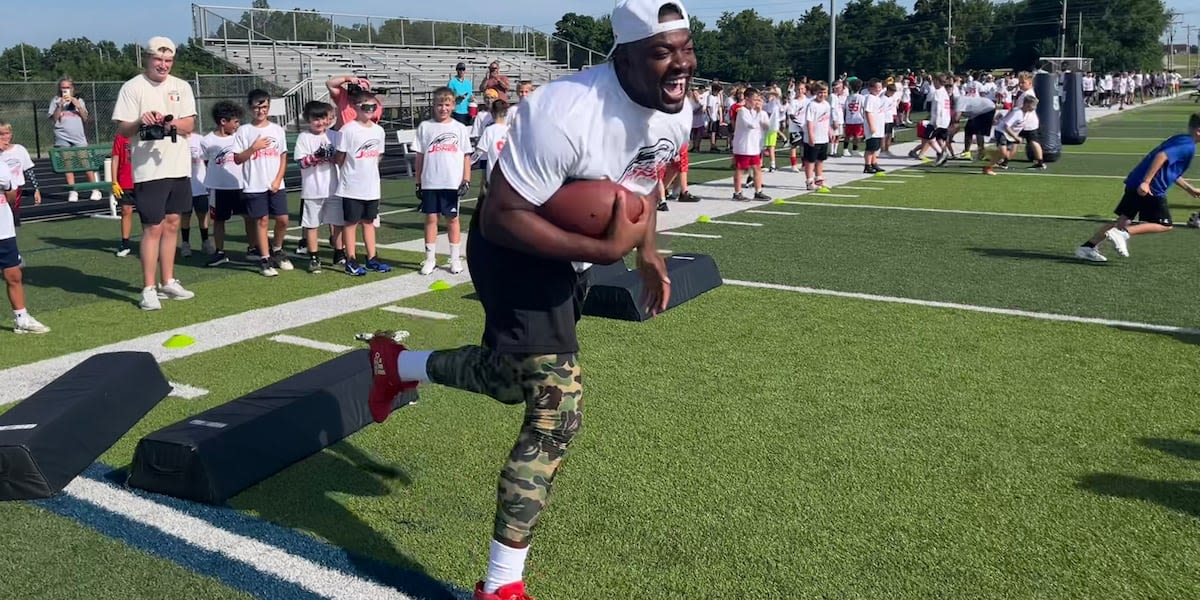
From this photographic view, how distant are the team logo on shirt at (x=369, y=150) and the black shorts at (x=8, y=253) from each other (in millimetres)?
2963

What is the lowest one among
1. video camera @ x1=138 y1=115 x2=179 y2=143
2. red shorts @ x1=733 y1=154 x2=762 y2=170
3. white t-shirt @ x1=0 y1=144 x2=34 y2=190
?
red shorts @ x1=733 y1=154 x2=762 y2=170

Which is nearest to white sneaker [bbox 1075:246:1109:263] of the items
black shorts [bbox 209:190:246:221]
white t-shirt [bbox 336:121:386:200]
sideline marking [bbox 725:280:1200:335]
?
sideline marking [bbox 725:280:1200:335]

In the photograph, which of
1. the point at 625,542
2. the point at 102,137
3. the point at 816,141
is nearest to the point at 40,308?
the point at 625,542

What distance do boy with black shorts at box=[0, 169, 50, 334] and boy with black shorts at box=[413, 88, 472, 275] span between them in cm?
326

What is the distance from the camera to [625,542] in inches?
145

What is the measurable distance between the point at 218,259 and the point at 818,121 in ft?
31.6

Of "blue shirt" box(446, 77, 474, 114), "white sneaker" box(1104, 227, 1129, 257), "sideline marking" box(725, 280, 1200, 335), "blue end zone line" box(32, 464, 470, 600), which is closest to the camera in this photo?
"blue end zone line" box(32, 464, 470, 600)

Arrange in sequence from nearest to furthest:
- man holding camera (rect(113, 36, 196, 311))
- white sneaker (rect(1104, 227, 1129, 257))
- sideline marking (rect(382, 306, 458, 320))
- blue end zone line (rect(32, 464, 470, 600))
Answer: blue end zone line (rect(32, 464, 470, 600))
man holding camera (rect(113, 36, 196, 311))
sideline marking (rect(382, 306, 458, 320))
white sneaker (rect(1104, 227, 1129, 257))

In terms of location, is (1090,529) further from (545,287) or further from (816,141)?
(816,141)

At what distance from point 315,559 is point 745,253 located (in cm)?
716

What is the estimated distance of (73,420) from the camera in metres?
4.38

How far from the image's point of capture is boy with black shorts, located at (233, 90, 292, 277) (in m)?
9.17

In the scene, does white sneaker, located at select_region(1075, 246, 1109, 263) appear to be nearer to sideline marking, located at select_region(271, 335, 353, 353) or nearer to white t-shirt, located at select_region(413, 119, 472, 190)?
white t-shirt, located at select_region(413, 119, 472, 190)

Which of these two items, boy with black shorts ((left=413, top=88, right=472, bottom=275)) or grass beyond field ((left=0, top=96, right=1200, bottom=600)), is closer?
grass beyond field ((left=0, top=96, right=1200, bottom=600))
